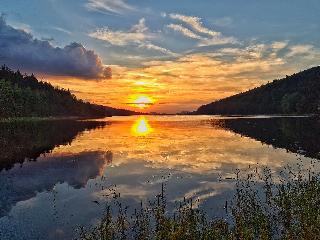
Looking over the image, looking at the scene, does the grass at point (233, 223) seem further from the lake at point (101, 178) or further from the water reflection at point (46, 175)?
the water reflection at point (46, 175)

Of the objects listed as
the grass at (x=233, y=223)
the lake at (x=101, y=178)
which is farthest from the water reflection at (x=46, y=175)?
the grass at (x=233, y=223)

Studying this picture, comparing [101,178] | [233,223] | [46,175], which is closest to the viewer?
[233,223]

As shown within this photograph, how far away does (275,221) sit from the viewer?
1888cm

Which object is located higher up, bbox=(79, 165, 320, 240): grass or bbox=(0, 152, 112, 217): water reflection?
bbox=(79, 165, 320, 240): grass

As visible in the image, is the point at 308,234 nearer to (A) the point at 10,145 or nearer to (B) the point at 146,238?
(B) the point at 146,238

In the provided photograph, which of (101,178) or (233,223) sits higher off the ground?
(233,223)

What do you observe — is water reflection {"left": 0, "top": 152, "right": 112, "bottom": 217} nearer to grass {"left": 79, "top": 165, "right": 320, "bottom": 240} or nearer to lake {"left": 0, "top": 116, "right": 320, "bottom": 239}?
lake {"left": 0, "top": 116, "right": 320, "bottom": 239}

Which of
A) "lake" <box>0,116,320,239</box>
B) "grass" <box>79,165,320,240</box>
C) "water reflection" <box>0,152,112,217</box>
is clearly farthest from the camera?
"water reflection" <box>0,152,112,217</box>

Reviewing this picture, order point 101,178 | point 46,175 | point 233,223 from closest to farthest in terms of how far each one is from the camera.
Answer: point 233,223
point 101,178
point 46,175

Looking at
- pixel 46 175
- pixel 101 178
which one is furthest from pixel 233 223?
pixel 46 175

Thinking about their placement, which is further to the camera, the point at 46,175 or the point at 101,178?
the point at 46,175

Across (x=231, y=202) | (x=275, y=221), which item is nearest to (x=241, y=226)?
(x=275, y=221)

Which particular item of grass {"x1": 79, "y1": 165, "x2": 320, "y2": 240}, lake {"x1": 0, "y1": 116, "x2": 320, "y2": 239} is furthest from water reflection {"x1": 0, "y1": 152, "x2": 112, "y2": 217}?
grass {"x1": 79, "y1": 165, "x2": 320, "y2": 240}

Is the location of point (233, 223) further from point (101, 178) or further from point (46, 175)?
point (46, 175)
